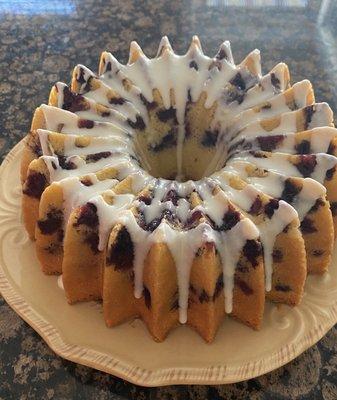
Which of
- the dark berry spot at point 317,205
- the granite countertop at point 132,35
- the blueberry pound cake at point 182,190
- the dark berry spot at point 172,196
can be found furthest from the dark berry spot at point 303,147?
the granite countertop at point 132,35

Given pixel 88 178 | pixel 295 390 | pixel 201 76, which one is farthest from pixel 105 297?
pixel 201 76

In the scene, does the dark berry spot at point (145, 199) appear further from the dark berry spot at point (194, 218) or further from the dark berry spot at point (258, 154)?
the dark berry spot at point (258, 154)

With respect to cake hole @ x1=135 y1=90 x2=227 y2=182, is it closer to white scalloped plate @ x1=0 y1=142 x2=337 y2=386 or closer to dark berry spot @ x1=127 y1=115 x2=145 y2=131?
dark berry spot @ x1=127 y1=115 x2=145 y2=131

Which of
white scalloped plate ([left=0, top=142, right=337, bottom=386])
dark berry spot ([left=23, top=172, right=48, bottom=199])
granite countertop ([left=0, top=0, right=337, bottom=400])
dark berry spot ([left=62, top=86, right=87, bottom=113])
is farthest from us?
granite countertop ([left=0, top=0, right=337, bottom=400])

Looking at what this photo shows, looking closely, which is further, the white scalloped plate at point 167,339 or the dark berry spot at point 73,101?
the dark berry spot at point 73,101

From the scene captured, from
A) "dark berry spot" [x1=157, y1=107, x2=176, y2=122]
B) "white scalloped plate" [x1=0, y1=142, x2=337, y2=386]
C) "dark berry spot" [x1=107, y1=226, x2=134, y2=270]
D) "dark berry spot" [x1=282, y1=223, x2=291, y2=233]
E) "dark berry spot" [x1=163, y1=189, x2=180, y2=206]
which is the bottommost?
"white scalloped plate" [x1=0, y1=142, x2=337, y2=386]

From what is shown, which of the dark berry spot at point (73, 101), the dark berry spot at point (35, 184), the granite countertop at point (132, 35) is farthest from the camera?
the granite countertop at point (132, 35)

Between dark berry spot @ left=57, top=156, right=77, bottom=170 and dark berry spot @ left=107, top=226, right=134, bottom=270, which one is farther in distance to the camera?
dark berry spot @ left=57, top=156, right=77, bottom=170

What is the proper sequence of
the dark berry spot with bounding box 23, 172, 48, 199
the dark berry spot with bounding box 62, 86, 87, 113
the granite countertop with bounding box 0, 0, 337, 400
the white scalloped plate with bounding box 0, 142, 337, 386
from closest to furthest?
the white scalloped plate with bounding box 0, 142, 337, 386
the dark berry spot with bounding box 23, 172, 48, 199
the dark berry spot with bounding box 62, 86, 87, 113
the granite countertop with bounding box 0, 0, 337, 400

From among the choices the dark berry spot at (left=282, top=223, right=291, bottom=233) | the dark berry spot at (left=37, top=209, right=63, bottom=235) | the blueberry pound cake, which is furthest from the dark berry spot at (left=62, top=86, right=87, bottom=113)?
the dark berry spot at (left=282, top=223, right=291, bottom=233)
